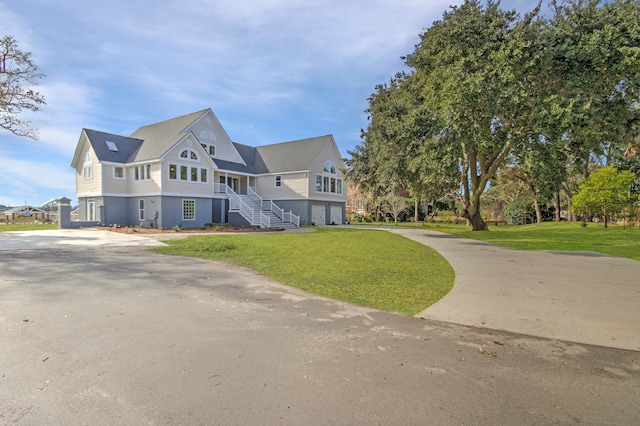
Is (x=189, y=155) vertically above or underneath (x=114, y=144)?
underneath

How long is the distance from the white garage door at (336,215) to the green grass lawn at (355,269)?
20.2m

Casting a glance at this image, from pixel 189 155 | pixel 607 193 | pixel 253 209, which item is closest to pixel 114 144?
pixel 189 155

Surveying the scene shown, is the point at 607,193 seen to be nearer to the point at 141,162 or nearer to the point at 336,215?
the point at 336,215

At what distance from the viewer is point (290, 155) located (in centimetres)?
3259

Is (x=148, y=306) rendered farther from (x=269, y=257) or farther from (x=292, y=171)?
(x=292, y=171)

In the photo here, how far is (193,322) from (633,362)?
5.29 m

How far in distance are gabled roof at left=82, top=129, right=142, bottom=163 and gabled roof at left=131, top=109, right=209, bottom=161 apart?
2.77 feet

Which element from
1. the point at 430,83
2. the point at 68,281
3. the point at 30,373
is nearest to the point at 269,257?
the point at 68,281

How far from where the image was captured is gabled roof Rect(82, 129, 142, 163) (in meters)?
24.7

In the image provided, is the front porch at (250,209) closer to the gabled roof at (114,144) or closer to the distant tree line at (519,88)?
the gabled roof at (114,144)

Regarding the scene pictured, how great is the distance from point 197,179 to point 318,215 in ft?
38.2

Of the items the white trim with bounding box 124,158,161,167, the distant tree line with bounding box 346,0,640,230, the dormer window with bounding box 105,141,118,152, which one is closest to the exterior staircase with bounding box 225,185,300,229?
the white trim with bounding box 124,158,161,167

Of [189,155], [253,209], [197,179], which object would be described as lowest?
[253,209]

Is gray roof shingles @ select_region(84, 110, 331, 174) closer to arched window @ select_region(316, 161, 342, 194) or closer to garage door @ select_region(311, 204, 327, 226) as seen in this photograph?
arched window @ select_region(316, 161, 342, 194)
